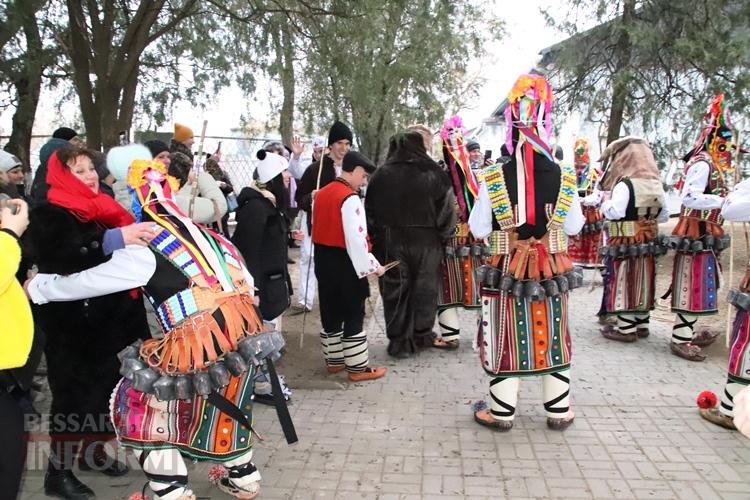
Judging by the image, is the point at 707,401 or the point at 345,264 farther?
the point at 345,264

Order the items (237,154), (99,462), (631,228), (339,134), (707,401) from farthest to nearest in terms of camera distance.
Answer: (237,154), (631,228), (339,134), (707,401), (99,462)

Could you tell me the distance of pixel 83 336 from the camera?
3.22 metres

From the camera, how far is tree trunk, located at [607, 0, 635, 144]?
9680mm

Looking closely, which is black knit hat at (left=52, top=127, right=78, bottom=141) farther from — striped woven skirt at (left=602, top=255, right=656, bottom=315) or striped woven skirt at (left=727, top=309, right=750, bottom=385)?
striped woven skirt at (left=727, top=309, right=750, bottom=385)

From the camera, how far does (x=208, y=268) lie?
2725 mm

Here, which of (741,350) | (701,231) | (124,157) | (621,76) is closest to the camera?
(124,157)

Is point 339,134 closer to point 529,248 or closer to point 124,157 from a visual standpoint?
point 529,248

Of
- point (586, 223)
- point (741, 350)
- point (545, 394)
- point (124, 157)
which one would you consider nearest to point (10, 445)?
point (124, 157)

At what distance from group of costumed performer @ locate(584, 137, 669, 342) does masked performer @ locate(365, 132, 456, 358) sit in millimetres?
1640

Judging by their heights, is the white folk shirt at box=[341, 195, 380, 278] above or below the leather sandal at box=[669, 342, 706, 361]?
above

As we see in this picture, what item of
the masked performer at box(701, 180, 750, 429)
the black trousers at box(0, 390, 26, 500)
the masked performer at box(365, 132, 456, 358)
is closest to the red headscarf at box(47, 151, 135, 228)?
the black trousers at box(0, 390, 26, 500)

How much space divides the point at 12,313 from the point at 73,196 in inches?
37.1

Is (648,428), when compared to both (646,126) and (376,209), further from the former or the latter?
(646,126)

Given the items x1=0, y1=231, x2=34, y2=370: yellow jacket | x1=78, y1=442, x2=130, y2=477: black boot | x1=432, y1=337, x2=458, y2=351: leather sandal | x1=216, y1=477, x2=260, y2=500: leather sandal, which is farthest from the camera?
x1=432, y1=337, x2=458, y2=351: leather sandal
